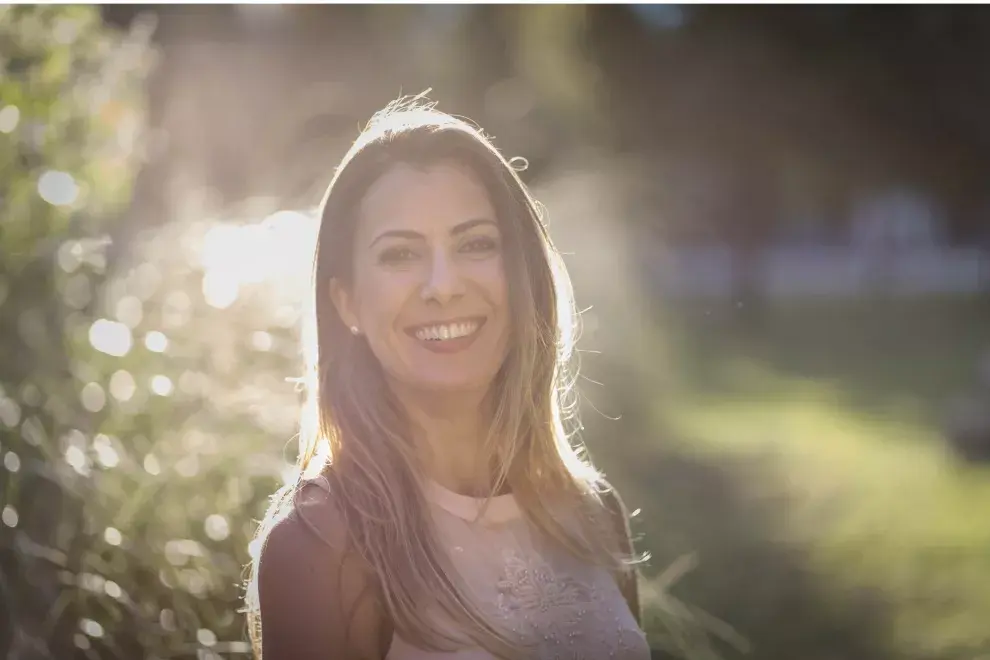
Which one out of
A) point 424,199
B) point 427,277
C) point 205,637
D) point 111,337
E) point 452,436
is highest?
point 424,199

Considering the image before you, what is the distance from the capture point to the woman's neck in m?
1.24

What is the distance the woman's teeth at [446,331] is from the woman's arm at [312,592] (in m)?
0.28

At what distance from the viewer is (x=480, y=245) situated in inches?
47.9

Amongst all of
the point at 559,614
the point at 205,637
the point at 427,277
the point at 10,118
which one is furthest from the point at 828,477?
the point at 10,118

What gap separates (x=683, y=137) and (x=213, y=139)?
895 mm

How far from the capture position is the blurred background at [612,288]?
60.2 inches

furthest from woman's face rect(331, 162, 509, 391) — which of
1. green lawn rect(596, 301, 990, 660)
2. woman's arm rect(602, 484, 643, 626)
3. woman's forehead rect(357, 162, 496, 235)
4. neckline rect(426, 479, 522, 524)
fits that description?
green lawn rect(596, 301, 990, 660)

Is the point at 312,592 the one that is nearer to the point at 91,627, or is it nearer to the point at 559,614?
the point at 559,614

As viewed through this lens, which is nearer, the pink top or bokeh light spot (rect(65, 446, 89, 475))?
the pink top

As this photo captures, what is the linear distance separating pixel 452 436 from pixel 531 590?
25cm

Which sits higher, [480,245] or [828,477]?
[480,245]

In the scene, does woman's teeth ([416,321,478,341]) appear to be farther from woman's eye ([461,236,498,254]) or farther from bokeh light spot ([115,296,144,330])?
bokeh light spot ([115,296,144,330])

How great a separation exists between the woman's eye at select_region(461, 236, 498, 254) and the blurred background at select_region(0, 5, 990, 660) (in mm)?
302

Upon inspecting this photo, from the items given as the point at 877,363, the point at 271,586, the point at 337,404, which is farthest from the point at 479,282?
the point at 877,363
